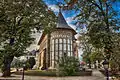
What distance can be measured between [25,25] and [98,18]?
29.0 feet

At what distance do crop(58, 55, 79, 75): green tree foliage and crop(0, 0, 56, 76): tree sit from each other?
4.60 meters

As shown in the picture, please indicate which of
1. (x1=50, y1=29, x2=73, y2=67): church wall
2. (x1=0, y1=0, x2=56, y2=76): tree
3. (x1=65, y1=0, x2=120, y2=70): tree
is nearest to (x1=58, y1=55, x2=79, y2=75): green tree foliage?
(x1=0, y1=0, x2=56, y2=76): tree

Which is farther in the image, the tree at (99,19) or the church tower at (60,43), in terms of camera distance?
the church tower at (60,43)

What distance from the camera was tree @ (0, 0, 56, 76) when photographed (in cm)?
1978

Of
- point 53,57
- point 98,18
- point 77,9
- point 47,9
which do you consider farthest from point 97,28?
point 53,57

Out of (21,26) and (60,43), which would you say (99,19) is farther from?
(60,43)

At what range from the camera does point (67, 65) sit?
25188 mm

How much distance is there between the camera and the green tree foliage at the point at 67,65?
2448cm

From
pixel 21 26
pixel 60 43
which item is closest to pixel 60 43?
pixel 60 43

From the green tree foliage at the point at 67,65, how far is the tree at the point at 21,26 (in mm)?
4603

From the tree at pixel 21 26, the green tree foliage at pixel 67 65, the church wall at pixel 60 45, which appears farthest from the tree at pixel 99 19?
the church wall at pixel 60 45

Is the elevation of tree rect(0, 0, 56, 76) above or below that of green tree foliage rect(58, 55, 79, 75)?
above

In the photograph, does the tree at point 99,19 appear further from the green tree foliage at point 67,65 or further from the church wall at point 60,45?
the church wall at point 60,45

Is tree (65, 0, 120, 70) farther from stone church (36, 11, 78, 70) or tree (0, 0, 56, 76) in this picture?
A: stone church (36, 11, 78, 70)
